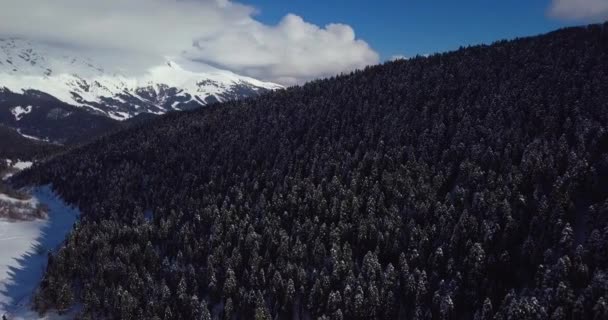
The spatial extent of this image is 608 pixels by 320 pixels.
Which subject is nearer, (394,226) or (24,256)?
(394,226)

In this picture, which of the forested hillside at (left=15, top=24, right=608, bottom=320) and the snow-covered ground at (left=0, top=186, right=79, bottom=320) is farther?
the snow-covered ground at (left=0, top=186, right=79, bottom=320)

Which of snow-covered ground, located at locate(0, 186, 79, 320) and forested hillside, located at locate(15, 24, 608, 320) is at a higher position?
forested hillside, located at locate(15, 24, 608, 320)

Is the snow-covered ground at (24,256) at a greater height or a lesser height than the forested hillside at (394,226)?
lesser

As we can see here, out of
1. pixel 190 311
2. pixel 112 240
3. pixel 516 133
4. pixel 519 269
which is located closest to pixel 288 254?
pixel 190 311

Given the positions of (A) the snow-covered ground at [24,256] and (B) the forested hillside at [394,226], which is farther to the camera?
(A) the snow-covered ground at [24,256]

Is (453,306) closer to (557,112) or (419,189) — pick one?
(419,189)
